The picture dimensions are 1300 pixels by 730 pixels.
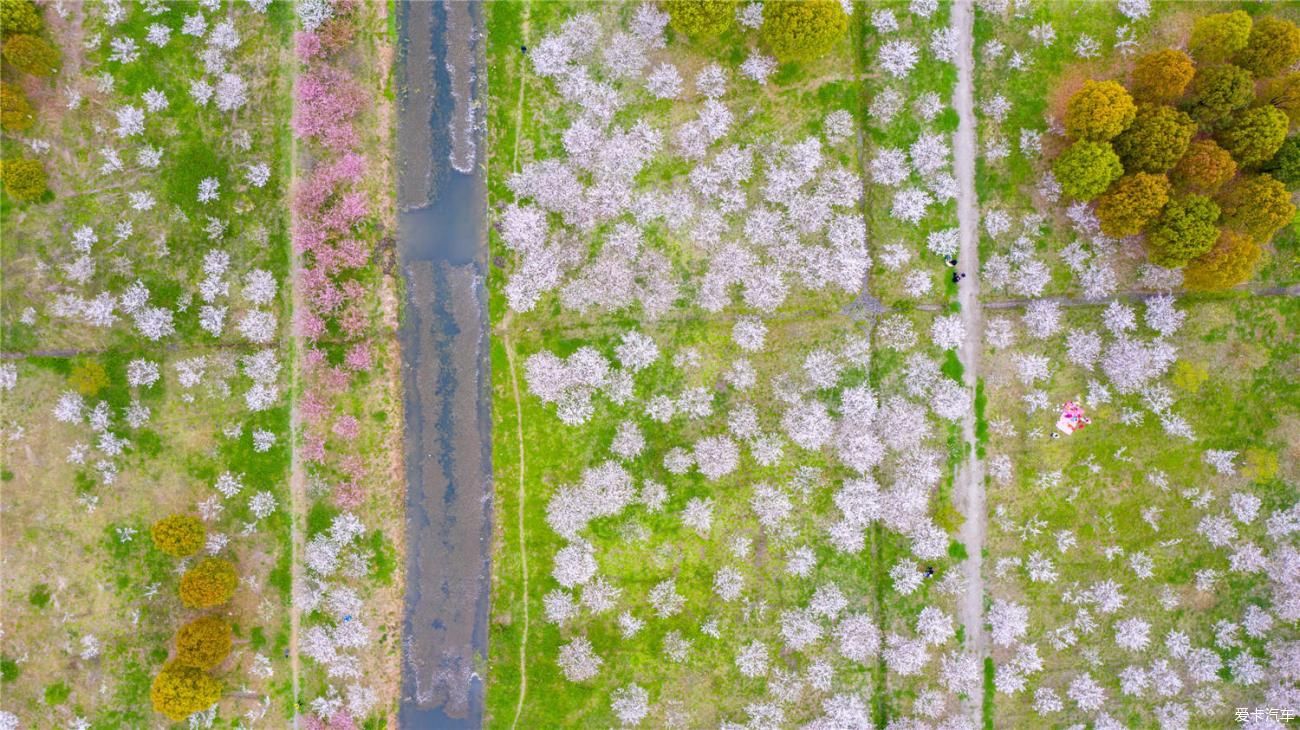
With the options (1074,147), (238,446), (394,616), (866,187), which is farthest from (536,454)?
(1074,147)

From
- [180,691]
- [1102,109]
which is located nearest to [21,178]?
[180,691]

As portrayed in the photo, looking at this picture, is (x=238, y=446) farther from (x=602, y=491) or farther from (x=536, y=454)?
(x=602, y=491)

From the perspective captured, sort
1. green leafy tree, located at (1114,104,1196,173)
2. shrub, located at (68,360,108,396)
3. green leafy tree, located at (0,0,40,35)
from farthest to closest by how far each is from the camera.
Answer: shrub, located at (68,360,108,396) → green leafy tree, located at (0,0,40,35) → green leafy tree, located at (1114,104,1196,173)

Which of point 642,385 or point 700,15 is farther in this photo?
point 642,385

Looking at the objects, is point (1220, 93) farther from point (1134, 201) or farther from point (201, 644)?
point (201, 644)

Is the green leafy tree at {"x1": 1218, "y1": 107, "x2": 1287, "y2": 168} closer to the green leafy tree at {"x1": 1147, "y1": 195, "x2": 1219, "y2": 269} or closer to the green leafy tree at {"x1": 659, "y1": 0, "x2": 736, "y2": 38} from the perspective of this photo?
the green leafy tree at {"x1": 1147, "y1": 195, "x2": 1219, "y2": 269}

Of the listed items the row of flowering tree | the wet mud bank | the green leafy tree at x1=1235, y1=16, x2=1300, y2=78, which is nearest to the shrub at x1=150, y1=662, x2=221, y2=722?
the row of flowering tree
